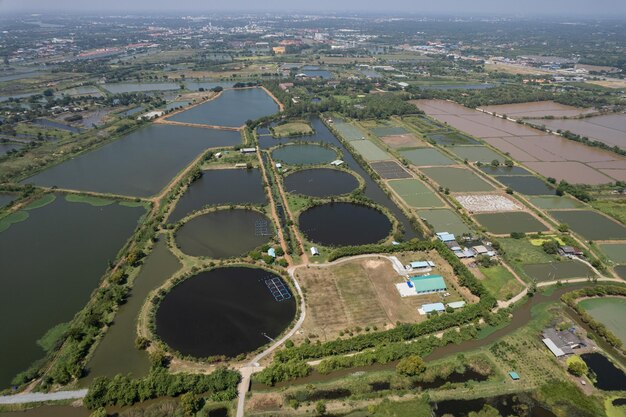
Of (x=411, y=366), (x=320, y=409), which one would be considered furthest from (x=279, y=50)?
(x=320, y=409)

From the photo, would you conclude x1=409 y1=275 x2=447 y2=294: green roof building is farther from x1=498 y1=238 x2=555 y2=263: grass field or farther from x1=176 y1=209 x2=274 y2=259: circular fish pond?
x1=176 y1=209 x2=274 y2=259: circular fish pond

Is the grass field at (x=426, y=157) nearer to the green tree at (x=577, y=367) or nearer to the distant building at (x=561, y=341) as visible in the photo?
the distant building at (x=561, y=341)

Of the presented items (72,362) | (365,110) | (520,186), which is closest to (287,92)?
(365,110)

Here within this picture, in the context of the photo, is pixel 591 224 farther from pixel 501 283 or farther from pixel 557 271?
pixel 501 283

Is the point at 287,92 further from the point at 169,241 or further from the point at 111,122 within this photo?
the point at 169,241

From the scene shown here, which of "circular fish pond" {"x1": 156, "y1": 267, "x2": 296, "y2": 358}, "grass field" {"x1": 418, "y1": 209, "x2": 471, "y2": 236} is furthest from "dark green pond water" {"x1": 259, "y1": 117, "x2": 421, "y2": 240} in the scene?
"circular fish pond" {"x1": 156, "y1": 267, "x2": 296, "y2": 358}

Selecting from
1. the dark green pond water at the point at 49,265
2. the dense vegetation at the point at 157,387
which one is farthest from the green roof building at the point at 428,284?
the dark green pond water at the point at 49,265
